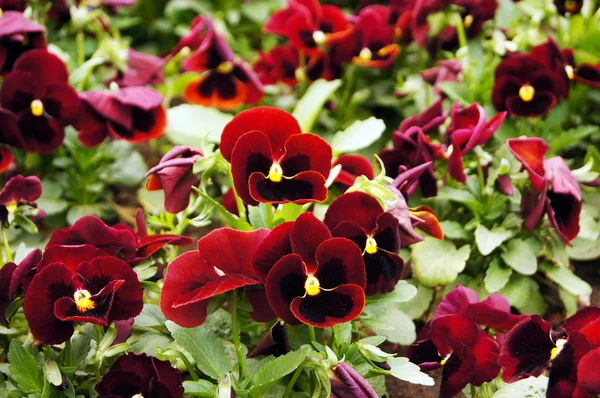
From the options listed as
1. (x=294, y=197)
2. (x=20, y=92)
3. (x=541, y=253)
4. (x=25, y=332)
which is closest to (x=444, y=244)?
(x=541, y=253)

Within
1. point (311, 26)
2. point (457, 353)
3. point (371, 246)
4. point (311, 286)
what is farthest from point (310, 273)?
point (311, 26)

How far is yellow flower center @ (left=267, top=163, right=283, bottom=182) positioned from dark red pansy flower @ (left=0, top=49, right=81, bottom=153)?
0.77 meters

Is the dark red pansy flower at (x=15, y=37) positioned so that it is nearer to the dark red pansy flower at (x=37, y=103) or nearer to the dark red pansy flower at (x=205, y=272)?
the dark red pansy flower at (x=37, y=103)

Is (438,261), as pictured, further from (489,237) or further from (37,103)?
(37,103)

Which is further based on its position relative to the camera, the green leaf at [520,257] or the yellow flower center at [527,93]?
the yellow flower center at [527,93]

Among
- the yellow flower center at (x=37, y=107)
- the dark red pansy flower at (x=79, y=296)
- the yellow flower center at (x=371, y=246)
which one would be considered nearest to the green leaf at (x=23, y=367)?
the dark red pansy flower at (x=79, y=296)

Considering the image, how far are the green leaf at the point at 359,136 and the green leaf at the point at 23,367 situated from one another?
0.83 metres

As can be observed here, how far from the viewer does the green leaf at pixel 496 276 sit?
156 centimetres

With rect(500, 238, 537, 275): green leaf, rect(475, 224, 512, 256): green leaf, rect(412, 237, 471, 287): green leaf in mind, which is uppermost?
rect(475, 224, 512, 256): green leaf

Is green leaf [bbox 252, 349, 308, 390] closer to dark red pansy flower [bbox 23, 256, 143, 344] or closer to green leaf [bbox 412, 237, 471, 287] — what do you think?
dark red pansy flower [bbox 23, 256, 143, 344]

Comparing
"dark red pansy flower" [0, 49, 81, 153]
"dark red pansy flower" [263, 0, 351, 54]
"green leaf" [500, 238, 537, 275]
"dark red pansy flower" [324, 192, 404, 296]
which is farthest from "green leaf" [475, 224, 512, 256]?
"dark red pansy flower" [0, 49, 81, 153]

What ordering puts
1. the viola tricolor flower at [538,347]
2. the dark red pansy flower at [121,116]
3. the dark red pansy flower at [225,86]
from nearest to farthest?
the viola tricolor flower at [538,347] → the dark red pansy flower at [121,116] → the dark red pansy flower at [225,86]

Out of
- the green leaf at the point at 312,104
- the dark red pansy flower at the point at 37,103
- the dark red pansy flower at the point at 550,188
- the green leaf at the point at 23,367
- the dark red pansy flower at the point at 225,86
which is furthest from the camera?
the dark red pansy flower at the point at 225,86

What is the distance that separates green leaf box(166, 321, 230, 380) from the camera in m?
1.22
